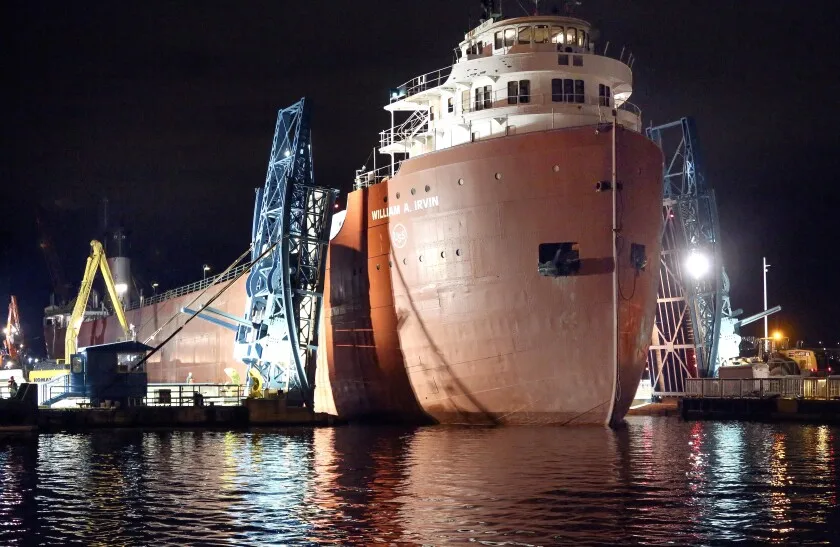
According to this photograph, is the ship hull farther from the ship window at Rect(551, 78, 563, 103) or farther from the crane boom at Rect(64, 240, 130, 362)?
the crane boom at Rect(64, 240, 130, 362)

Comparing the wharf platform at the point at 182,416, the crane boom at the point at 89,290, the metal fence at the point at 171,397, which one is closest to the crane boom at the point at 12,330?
the crane boom at the point at 89,290

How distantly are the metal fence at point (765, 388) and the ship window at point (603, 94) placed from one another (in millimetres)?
17606

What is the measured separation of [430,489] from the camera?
2533cm

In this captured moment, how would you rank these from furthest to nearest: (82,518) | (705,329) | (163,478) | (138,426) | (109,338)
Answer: (109,338) → (705,329) → (138,426) → (163,478) → (82,518)

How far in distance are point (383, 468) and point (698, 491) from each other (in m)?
8.35

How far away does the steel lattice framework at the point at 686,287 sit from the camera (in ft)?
203

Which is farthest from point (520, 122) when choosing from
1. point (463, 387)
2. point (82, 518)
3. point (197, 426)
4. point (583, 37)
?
point (82, 518)

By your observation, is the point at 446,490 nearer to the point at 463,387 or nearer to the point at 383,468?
the point at 383,468

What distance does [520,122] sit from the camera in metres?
41.2

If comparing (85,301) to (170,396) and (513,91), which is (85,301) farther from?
(513,91)

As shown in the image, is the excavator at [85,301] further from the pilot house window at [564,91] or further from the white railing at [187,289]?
the pilot house window at [564,91]

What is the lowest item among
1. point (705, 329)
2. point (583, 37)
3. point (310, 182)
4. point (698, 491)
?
point (698, 491)

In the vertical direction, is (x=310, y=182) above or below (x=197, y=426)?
above

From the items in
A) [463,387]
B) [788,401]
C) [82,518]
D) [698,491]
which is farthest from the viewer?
[788,401]
